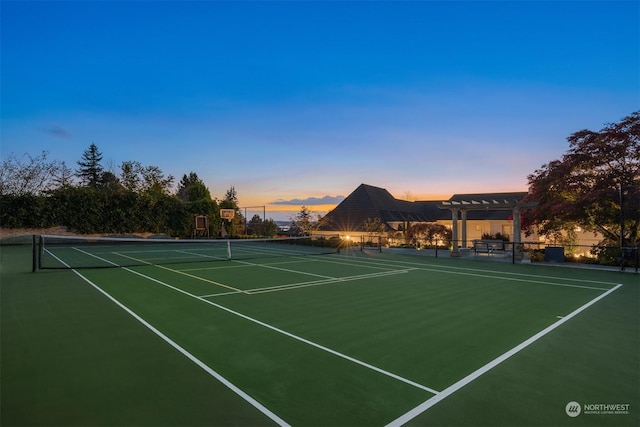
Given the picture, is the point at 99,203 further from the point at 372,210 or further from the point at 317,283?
the point at 372,210

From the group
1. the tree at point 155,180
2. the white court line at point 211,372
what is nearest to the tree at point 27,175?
the tree at point 155,180

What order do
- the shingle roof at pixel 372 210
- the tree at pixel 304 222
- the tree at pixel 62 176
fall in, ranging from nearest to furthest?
the tree at pixel 62 176
the shingle roof at pixel 372 210
the tree at pixel 304 222

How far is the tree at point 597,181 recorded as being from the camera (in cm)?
1430

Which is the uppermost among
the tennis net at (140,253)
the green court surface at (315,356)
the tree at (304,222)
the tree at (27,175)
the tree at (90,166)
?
the tree at (90,166)

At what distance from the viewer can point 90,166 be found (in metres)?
59.6

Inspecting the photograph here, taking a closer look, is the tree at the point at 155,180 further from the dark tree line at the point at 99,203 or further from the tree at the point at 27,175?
A: the tree at the point at 27,175

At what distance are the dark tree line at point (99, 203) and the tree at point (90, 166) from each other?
3060cm

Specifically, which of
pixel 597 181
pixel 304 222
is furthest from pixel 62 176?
pixel 597 181

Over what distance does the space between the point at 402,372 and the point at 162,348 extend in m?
3.13

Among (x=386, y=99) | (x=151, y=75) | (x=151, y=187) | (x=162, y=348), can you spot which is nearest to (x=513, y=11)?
(x=386, y=99)

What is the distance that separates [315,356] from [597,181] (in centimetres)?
1712

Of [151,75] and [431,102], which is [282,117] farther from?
[431,102]

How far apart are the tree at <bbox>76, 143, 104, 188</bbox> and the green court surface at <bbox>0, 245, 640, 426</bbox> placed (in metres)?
60.4

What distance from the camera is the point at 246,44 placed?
45.4ft
